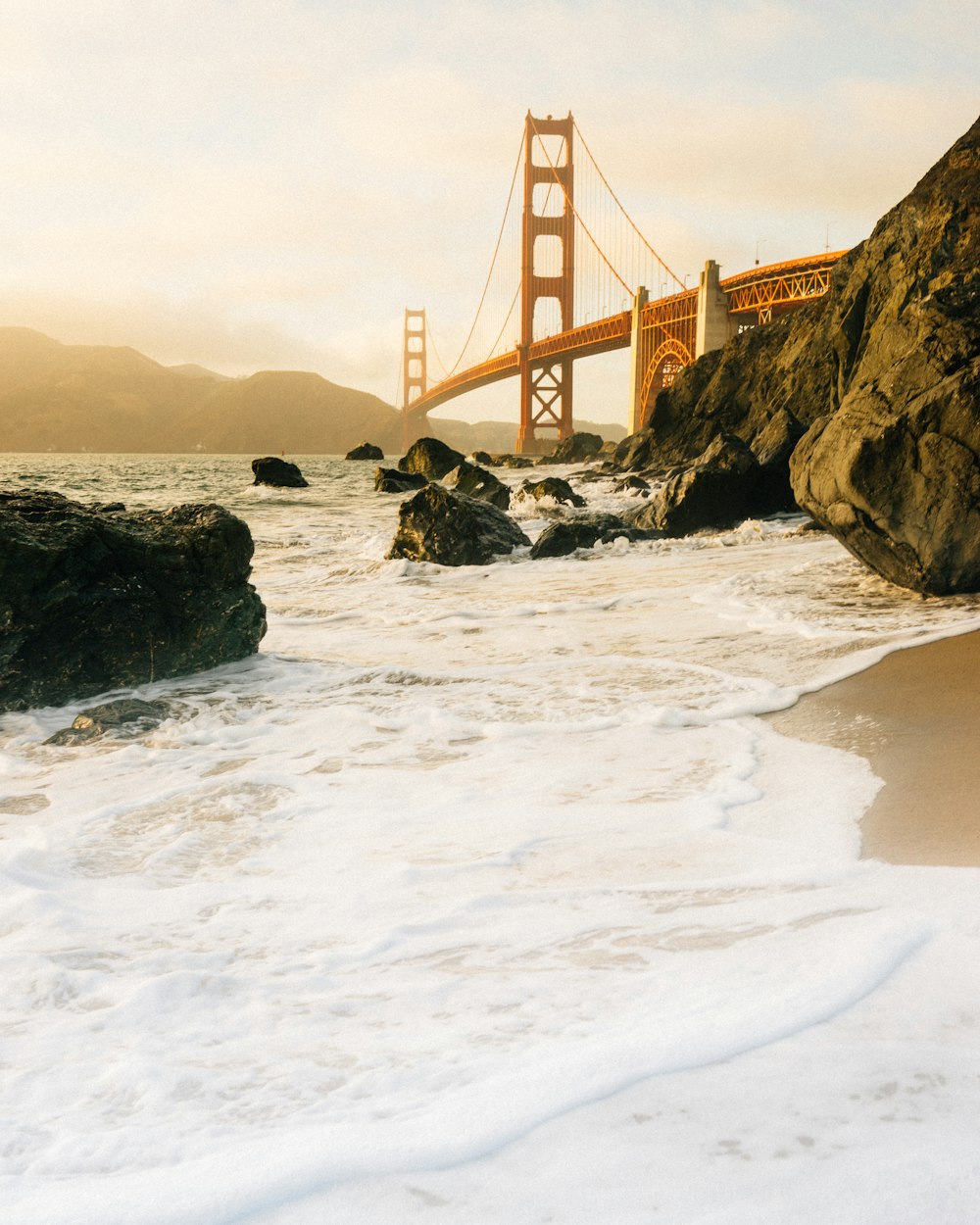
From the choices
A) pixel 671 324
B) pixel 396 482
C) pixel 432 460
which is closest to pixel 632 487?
pixel 396 482

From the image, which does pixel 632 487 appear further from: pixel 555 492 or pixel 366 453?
pixel 366 453

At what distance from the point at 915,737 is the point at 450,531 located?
575 centimetres

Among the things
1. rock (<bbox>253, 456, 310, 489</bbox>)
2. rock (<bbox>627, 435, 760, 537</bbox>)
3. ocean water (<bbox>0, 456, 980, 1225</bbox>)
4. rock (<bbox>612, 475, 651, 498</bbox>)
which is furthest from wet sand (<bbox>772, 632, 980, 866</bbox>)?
rock (<bbox>253, 456, 310, 489</bbox>)

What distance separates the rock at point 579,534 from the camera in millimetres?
8164

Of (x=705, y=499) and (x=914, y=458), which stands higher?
(x=914, y=458)

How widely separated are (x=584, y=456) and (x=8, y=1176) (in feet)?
120

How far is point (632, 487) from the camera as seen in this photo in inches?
666

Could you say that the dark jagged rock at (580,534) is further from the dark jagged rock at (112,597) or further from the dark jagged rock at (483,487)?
the dark jagged rock at (483,487)

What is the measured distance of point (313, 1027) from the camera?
56.5 inches

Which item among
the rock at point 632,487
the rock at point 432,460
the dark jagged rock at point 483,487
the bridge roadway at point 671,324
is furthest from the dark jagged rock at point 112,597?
the bridge roadway at point 671,324

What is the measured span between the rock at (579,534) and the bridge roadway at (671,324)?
1908 centimetres

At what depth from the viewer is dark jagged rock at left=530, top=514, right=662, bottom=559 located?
817cm

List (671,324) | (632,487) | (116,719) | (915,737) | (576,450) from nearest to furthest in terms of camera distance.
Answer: (915,737), (116,719), (632,487), (671,324), (576,450)

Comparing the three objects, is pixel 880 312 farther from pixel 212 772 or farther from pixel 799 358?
pixel 212 772
